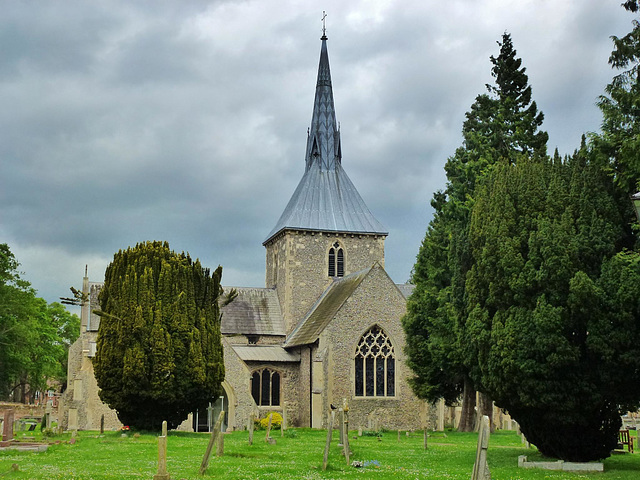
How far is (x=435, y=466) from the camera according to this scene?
15.4 m

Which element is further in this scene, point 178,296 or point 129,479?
point 178,296

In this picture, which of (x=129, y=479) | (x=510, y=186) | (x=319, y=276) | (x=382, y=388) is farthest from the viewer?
(x=319, y=276)

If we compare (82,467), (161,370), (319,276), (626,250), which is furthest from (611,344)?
(319,276)

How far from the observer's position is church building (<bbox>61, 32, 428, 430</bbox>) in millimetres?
33719

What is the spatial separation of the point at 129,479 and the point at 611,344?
9.10 metres

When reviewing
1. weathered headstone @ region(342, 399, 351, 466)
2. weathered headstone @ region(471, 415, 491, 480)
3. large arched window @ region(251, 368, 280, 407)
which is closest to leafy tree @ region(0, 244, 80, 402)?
large arched window @ region(251, 368, 280, 407)

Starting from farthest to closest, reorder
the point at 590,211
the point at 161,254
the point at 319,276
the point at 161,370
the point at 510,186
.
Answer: the point at 319,276
the point at 161,254
the point at 161,370
the point at 510,186
the point at 590,211

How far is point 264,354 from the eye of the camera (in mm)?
36562

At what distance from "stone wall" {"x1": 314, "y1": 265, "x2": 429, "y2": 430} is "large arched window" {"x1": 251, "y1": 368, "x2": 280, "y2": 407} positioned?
131 inches

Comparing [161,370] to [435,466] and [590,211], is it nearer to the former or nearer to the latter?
[435,466]

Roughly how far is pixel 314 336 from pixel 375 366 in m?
3.22

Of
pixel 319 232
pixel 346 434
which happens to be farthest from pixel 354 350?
pixel 346 434

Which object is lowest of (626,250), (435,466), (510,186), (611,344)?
(435,466)

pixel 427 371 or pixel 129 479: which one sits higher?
pixel 427 371
